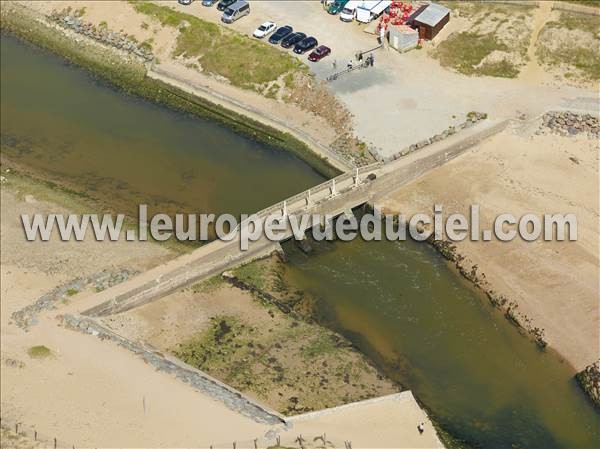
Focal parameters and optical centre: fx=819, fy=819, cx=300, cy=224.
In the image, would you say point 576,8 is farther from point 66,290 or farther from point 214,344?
point 66,290

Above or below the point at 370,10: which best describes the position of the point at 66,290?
below

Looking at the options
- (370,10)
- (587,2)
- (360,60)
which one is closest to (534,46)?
(587,2)

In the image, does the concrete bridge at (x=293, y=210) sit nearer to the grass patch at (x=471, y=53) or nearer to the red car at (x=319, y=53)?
the grass patch at (x=471, y=53)

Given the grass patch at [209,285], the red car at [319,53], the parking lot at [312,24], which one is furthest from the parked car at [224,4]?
the grass patch at [209,285]

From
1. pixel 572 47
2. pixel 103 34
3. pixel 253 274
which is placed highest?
pixel 572 47

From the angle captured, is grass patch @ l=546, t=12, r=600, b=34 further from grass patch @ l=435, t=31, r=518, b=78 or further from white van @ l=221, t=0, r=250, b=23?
white van @ l=221, t=0, r=250, b=23

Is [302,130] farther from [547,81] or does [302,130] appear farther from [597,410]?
[597,410]
